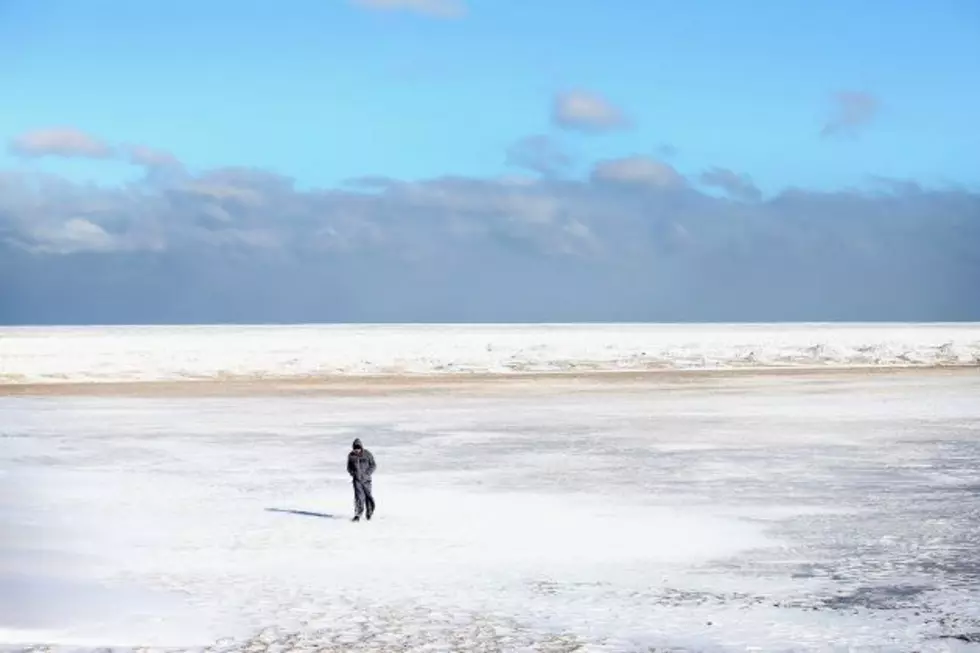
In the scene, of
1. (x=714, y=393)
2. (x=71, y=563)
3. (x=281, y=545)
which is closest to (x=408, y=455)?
(x=281, y=545)

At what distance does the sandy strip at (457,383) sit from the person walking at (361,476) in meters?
20.6

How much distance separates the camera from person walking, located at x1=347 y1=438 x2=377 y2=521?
46.0 feet

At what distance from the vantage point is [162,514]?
580 inches

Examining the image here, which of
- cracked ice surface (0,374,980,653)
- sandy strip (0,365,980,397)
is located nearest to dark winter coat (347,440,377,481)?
cracked ice surface (0,374,980,653)

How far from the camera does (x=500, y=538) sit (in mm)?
13094

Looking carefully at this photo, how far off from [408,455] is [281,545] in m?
7.64

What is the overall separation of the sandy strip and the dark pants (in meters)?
20.5

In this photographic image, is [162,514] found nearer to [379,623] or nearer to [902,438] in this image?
[379,623]

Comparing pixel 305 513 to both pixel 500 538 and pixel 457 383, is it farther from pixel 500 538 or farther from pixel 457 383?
pixel 457 383

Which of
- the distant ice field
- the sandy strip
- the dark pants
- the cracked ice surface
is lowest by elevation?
the cracked ice surface

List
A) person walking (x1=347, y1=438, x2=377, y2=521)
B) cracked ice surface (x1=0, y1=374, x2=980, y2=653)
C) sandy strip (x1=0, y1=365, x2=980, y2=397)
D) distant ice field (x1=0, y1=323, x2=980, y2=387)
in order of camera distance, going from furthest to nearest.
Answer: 1. distant ice field (x1=0, y1=323, x2=980, y2=387)
2. sandy strip (x1=0, y1=365, x2=980, y2=397)
3. person walking (x1=347, y1=438, x2=377, y2=521)
4. cracked ice surface (x1=0, y1=374, x2=980, y2=653)

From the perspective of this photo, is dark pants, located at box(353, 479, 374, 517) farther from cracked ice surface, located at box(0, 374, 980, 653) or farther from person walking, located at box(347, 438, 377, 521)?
cracked ice surface, located at box(0, 374, 980, 653)

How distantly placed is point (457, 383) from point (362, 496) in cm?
2528

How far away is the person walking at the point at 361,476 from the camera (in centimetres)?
1402
